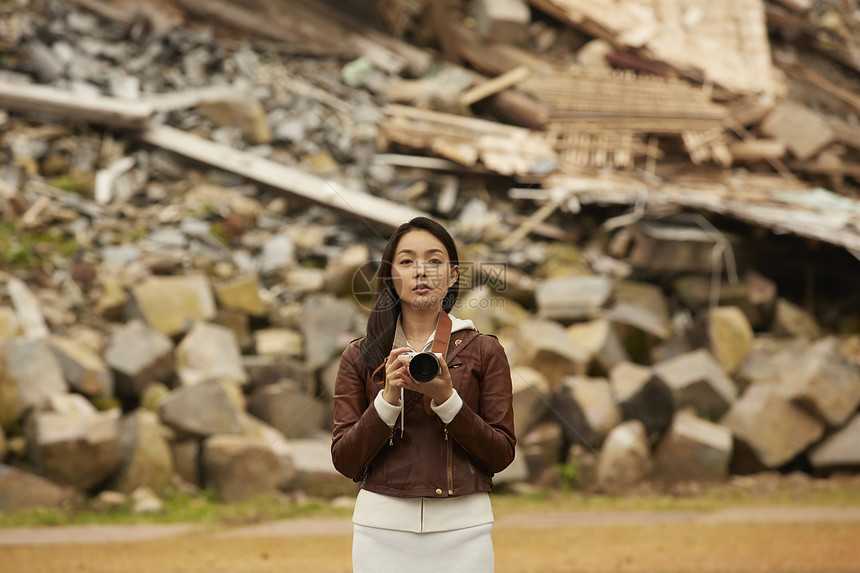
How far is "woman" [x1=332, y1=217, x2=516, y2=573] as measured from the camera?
182cm

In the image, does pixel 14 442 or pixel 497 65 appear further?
pixel 497 65

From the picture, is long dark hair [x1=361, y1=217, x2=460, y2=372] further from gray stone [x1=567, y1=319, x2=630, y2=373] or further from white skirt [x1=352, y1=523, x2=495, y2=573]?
gray stone [x1=567, y1=319, x2=630, y2=373]

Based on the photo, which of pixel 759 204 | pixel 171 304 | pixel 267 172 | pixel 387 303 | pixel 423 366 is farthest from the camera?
pixel 267 172

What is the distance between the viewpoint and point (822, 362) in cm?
688

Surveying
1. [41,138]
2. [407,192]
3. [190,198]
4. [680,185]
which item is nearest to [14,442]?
[190,198]

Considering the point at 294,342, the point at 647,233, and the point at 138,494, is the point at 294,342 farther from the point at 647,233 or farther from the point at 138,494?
the point at 647,233

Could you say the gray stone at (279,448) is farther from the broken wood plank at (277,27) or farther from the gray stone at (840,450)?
the broken wood plank at (277,27)

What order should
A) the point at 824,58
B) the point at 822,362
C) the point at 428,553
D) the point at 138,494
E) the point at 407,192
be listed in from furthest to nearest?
the point at 824,58 < the point at 407,192 < the point at 822,362 < the point at 138,494 < the point at 428,553

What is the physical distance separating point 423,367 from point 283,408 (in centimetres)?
513

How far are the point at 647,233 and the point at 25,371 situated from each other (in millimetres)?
5879

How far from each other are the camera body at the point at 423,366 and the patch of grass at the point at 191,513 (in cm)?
410

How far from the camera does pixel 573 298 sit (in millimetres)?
7824

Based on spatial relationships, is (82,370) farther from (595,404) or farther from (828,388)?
(828,388)

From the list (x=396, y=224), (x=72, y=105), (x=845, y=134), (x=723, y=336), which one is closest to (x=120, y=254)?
(x=72, y=105)
